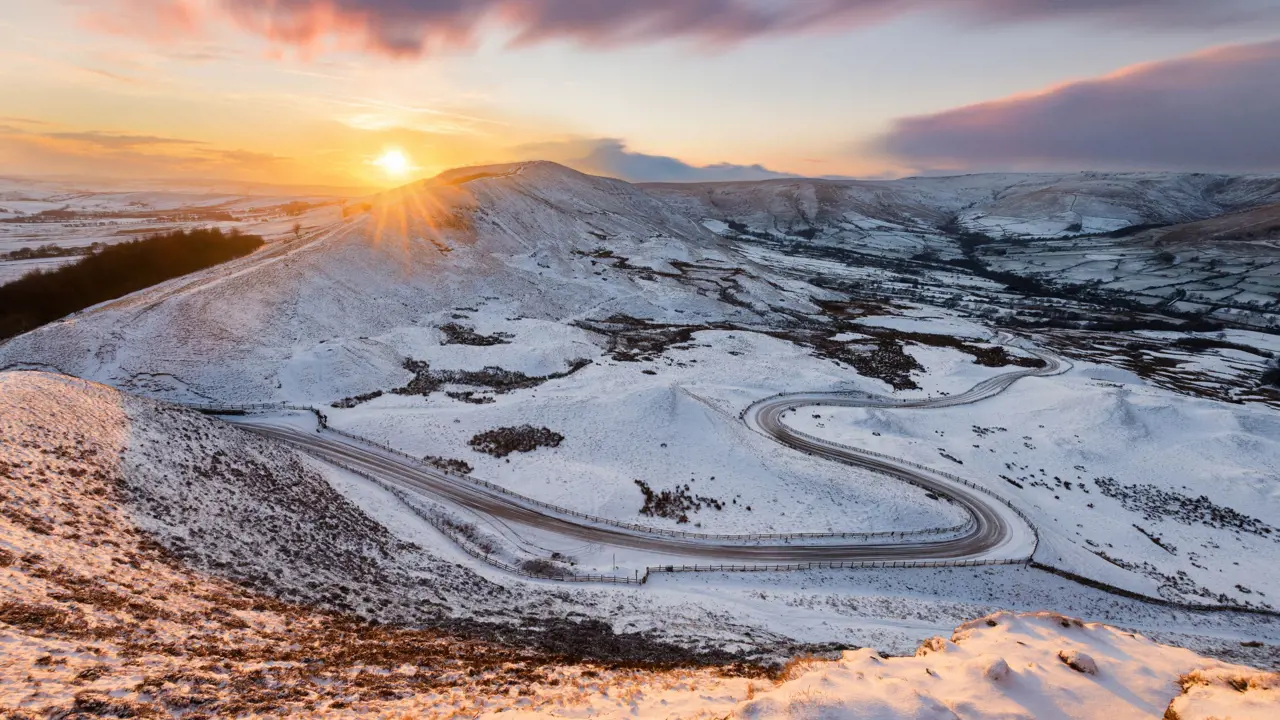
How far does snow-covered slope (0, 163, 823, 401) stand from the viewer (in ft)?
165

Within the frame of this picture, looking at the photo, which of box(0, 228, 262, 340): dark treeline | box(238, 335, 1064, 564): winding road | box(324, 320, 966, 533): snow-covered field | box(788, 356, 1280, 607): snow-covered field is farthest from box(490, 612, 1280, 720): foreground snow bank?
box(0, 228, 262, 340): dark treeline

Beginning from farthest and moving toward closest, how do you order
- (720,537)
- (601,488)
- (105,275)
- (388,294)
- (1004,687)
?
(388,294), (105,275), (601,488), (720,537), (1004,687)

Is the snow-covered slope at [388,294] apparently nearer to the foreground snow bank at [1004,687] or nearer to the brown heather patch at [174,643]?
the brown heather patch at [174,643]

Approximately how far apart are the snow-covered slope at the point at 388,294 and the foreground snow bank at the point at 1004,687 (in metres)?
49.4

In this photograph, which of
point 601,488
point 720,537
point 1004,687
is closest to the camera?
point 1004,687

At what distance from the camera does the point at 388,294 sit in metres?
79.1

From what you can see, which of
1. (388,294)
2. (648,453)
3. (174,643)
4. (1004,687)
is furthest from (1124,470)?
(388,294)

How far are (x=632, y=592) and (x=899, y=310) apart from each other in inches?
4225

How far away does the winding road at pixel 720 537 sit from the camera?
3306cm

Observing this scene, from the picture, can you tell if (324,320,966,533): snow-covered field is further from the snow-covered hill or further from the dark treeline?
the dark treeline

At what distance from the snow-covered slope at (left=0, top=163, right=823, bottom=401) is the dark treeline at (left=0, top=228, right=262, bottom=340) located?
10.6m

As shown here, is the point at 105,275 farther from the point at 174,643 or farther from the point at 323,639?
the point at 174,643

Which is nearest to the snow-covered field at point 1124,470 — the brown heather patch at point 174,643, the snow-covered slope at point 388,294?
the brown heather patch at point 174,643

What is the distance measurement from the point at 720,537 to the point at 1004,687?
22.2 m
